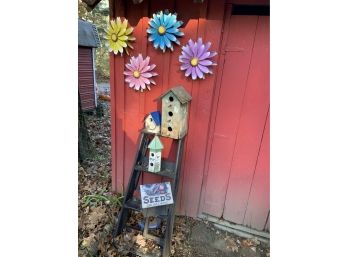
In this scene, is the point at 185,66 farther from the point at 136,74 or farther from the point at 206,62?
the point at 136,74

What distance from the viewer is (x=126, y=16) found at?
2150 millimetres

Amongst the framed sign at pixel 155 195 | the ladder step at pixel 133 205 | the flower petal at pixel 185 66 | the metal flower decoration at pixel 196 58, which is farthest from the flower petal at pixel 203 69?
the ladder step at pixel 133 205

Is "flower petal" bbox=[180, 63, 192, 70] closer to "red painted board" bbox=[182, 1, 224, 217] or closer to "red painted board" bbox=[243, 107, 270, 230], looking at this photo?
"red painted board" bbox=[182, 1, 224, 217]

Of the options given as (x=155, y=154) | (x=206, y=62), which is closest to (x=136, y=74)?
(x=206, y=62)

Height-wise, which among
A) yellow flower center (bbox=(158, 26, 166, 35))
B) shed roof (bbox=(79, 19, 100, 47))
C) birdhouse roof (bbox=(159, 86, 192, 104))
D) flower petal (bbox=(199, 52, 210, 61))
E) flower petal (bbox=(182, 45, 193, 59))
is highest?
shed roof (bbox=(79, 19, 100, 47))

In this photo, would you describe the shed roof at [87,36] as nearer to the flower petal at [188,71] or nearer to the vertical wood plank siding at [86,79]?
the vertical wood plank siding at [86,79]

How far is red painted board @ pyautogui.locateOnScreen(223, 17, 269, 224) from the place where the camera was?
1899mm

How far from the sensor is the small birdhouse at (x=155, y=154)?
197 cm

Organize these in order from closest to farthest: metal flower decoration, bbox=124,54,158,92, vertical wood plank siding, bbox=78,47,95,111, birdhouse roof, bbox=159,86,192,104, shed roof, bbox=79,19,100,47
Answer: birdhouse roof, bbox=159,86,192,104 < metal flower decoration, bbox=124,54,158,92 < shed roof, bbox=79,19,100,47 < vertical wood plank siding, bbox=78,47,95,111

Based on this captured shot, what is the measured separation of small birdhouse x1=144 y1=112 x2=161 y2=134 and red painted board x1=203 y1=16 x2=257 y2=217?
584 millimetres

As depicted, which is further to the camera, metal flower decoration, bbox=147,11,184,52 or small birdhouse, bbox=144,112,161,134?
small birdhouse, bbox=144,112,161,134

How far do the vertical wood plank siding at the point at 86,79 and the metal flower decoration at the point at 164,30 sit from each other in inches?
203

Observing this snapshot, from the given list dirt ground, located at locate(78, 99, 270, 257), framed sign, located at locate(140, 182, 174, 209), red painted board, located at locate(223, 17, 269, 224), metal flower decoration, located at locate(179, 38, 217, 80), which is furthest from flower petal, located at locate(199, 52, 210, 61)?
dirt ground, located at locate(78, 99, 270, 257)
